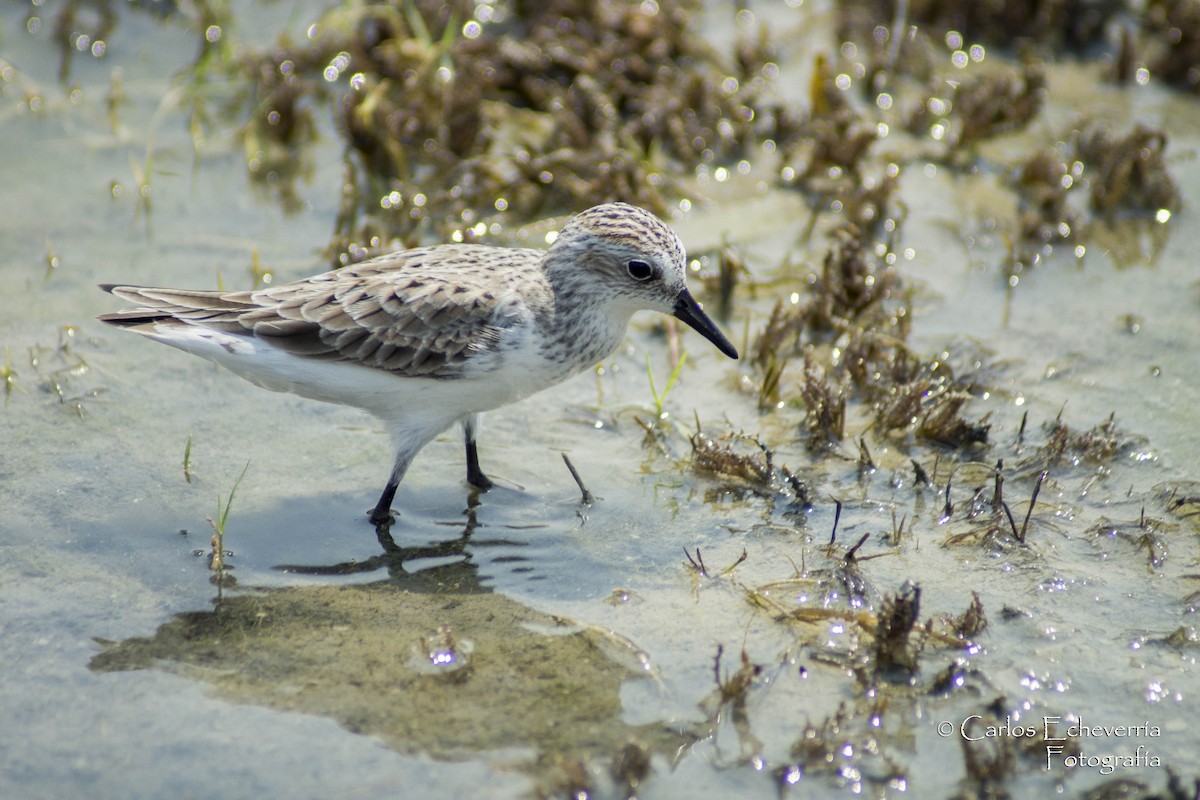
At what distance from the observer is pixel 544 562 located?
19.1 feet

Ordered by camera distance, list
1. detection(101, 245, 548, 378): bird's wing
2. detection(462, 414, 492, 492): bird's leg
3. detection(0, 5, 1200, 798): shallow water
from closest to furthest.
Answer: detection(0, 5, 1200, 798): shallow water, detection(101, 245, 548, 378): bird's wing, detection(462, 414, 492, 492): bird's leg

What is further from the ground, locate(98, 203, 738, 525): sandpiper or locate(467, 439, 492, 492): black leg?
locate(98, 203, 738, 525): sandpiper

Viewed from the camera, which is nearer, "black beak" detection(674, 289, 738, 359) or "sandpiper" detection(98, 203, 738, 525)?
"sandpiper" detection(98, 203, 738, 525)

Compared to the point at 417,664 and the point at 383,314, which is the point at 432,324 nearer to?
the point at 383,314

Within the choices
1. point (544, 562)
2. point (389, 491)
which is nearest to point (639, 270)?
point (544, 562)

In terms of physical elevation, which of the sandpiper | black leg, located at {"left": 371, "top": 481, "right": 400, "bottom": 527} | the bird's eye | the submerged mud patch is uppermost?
the bird's eye

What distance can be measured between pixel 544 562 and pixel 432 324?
1328mm

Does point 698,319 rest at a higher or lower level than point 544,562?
higher

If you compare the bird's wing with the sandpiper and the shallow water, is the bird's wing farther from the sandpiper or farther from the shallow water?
the shallow water

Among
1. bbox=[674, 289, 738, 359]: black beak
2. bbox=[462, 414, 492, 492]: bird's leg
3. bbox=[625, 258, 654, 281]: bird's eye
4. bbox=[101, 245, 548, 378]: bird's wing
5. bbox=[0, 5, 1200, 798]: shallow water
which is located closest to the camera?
bbox=[0, 5, 1200, 798]: shallow water

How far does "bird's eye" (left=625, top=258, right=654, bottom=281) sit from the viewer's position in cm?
598

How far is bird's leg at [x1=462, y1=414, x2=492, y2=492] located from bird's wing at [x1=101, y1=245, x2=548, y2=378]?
24.0 inches

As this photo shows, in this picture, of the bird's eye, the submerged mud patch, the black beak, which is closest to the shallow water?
the submerged mud patch

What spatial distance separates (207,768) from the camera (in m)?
4.43
